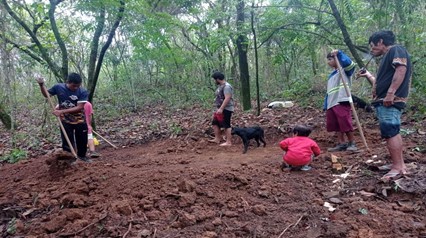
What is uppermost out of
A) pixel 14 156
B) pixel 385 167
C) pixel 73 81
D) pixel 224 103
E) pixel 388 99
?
pixel 73 81

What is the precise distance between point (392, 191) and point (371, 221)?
2.44 ft

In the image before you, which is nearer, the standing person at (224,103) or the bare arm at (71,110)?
the bare arm at (71,110)

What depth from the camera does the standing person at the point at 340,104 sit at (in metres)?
4.97

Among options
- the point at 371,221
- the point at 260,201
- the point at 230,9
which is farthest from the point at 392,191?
the point at 230,9

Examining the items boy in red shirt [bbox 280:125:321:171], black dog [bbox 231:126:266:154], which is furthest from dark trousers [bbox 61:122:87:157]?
boy in red shirt [bbox 280:125:321:171]

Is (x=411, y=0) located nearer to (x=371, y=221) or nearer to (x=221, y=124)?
(x=221, y=124)

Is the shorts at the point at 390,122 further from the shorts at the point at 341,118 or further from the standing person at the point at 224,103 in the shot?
the standing person at the point at 224,103

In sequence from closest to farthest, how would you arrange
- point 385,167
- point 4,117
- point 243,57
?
point 385,167 < point 243,57 < point 4,117

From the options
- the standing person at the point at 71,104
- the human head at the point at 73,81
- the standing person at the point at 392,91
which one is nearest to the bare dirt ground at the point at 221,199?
the standing person at the point at 392,91

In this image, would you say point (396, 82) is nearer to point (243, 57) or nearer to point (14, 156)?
point (243, 57)

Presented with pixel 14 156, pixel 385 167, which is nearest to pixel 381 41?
pixel 385 167

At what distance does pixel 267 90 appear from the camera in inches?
513

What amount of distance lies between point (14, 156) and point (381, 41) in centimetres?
689

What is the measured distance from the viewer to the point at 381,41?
12.1ft
